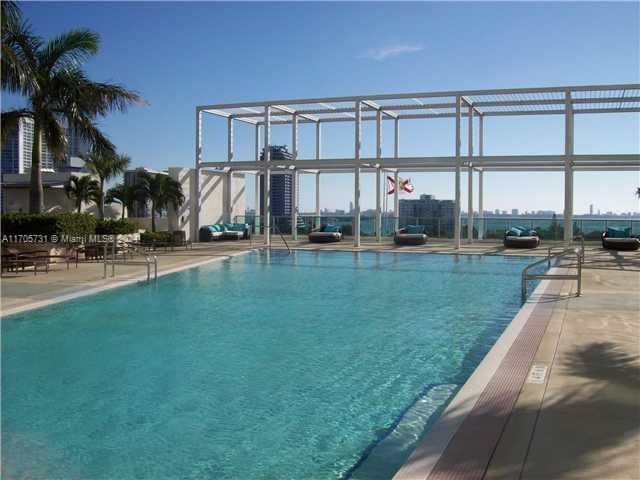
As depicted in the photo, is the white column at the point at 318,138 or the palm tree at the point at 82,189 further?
the white column at the point at 318,138

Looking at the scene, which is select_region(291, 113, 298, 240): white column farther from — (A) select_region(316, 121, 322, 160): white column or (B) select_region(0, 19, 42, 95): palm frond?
(B) select_region(0, 19, 42, 95): palm frond

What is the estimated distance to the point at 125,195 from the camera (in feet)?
82.6

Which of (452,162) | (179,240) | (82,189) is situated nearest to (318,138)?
(452,162)

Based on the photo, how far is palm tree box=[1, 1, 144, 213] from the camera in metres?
15.2

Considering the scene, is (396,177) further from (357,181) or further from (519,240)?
(519,240)

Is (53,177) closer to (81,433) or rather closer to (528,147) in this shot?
(528,147)

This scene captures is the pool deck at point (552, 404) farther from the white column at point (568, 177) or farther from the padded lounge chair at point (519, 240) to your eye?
the padded lounge chair at point (519, 240)

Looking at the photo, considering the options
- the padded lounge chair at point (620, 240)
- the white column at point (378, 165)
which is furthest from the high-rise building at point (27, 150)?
the padded lounge chair at point (620, 240)

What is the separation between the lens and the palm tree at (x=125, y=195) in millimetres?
24328

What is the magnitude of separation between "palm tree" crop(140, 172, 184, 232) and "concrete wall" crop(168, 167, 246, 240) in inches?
23.3

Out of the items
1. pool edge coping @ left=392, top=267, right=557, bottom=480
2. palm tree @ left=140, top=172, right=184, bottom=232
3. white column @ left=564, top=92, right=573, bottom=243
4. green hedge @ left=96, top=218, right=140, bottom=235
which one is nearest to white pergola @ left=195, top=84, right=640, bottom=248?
white column @ left=564, top=92, right=573, bottom=243

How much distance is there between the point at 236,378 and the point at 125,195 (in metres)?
20.3

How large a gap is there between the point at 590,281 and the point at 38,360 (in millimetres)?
10156

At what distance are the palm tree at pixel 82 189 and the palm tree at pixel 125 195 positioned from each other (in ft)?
2.00
